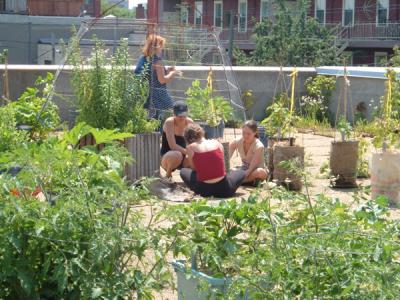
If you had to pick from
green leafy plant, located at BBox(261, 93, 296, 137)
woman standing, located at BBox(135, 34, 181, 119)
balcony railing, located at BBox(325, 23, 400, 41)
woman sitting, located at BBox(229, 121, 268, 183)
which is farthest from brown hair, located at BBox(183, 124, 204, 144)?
balcony railing, located at BBox(325, 23, 400, 41)

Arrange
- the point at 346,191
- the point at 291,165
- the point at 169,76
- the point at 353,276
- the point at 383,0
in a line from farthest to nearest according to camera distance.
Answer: the point at 383,0
the point at 169,76
the point at 346,191
the point at 291,165
the point at 353,276

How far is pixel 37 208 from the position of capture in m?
4.34

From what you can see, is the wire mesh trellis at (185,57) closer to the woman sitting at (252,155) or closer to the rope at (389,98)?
the woman sitting at (252,155)

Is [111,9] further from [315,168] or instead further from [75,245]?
[75,245]

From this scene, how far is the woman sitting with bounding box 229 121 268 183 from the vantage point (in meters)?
9.55

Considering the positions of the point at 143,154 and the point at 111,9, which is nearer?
the point at 143,154

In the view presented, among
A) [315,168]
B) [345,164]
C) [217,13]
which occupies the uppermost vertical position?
[217,13]

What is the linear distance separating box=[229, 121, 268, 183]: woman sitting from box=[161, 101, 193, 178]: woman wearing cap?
2.12ft

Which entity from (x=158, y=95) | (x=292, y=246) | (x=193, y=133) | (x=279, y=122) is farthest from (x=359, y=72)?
(x=292, y=246)

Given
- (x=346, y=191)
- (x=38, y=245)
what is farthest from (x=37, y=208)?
(x=346, y=191)

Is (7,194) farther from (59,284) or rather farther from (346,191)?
(346,191)

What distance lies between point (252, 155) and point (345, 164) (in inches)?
39.0

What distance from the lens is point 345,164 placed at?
977 centimetres

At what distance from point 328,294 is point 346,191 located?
19.1 ft
